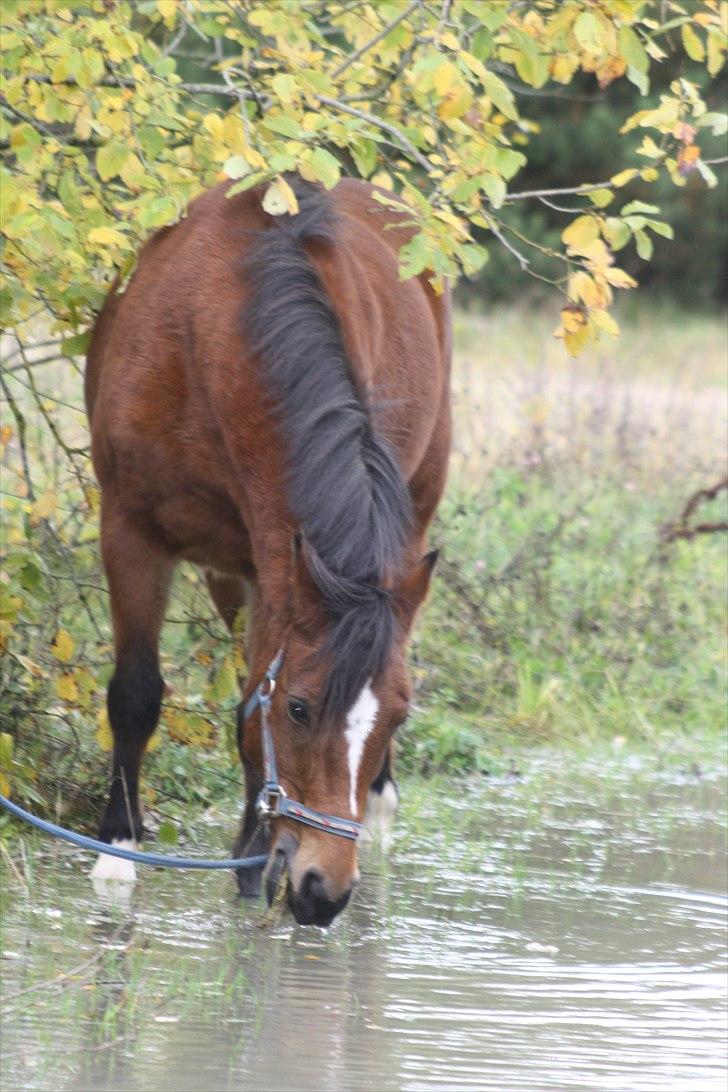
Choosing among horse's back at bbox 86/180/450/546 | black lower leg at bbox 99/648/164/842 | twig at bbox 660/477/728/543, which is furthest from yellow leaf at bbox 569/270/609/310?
twig at bbox 660/477/728/543

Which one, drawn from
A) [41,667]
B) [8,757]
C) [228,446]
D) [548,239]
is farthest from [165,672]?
[548,239]

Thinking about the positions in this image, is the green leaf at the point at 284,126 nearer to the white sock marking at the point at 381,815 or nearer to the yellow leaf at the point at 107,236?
the yellow leaf at the point at 107,236

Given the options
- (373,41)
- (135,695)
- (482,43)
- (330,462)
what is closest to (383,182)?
(373,41)

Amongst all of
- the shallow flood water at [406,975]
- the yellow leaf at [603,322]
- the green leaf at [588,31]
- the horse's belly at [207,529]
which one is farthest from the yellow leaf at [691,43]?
the shallow flood water at [406,975]

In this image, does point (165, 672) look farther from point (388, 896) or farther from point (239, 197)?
point (239, 197)

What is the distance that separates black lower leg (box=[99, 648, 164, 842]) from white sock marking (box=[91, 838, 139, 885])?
127 millimetres

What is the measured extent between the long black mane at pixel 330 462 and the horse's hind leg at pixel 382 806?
1645 millimetres

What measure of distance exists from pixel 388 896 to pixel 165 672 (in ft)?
4.58

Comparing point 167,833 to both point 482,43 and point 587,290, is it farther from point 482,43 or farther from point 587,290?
point 482,43

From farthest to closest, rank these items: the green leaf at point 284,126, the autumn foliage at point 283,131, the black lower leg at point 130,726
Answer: the black lower leg at point 130,726 → the autumn foliage at point 283,131 → the green leaf at point 284,126

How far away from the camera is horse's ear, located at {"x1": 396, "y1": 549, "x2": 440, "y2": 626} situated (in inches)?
153

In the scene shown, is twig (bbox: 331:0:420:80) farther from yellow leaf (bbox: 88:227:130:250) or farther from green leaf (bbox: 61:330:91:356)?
green leaf (bbox: 61:330:91:356)

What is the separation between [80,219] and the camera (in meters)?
4.80

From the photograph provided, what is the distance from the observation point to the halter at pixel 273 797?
12.1 ft
